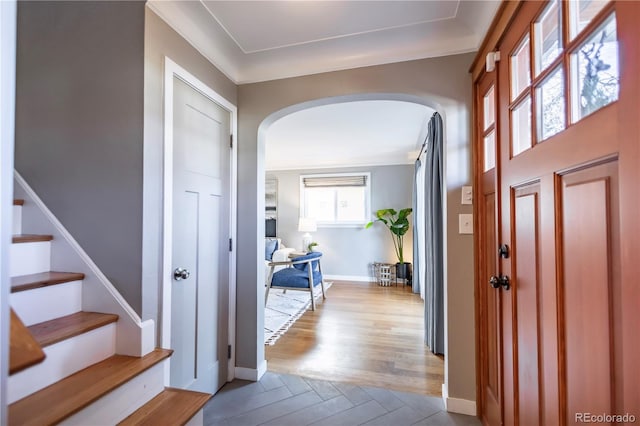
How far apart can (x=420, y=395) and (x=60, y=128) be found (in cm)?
273

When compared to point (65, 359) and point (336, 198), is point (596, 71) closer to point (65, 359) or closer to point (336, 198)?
point (65, 359)

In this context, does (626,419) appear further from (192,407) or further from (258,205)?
(258,205)

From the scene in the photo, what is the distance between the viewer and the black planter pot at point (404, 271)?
4.95 m

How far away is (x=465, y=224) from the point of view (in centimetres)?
167

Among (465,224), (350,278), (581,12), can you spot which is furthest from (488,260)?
(350,278)

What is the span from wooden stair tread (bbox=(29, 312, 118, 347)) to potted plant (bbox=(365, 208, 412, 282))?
4441 mm

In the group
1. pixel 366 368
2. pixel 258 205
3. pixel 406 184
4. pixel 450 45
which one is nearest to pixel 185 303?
pixel 258 205

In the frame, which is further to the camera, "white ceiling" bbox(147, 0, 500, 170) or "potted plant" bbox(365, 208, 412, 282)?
"potted plant" bbox(365, 208, 412, 282)

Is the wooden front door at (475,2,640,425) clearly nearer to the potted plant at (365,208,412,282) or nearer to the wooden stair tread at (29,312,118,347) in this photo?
the wooden stair tread at (29,312,118,347)

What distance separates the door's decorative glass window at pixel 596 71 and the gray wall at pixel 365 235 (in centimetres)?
447

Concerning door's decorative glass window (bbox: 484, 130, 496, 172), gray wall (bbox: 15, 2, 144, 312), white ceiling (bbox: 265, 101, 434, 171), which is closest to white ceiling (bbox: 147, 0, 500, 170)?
gray wall (bbox: 15, 2, 144, 312)

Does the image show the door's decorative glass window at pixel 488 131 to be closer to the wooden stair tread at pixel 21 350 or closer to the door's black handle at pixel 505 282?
the door's black handle at pixel 505 282

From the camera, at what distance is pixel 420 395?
6.04 feet

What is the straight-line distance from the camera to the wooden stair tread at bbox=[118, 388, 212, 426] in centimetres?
106
